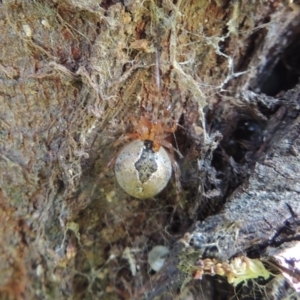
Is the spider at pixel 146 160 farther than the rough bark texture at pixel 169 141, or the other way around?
the spider at pixel 146 160

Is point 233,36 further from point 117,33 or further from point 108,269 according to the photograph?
point 108,269

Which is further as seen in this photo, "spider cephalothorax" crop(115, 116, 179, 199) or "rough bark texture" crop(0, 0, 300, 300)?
"spider cephalothorax" crop(115, 116, 179, 199)

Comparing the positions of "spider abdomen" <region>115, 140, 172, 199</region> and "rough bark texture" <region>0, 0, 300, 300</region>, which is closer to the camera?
"rough bark texture" <region>0, 0, 300, 300</region>
